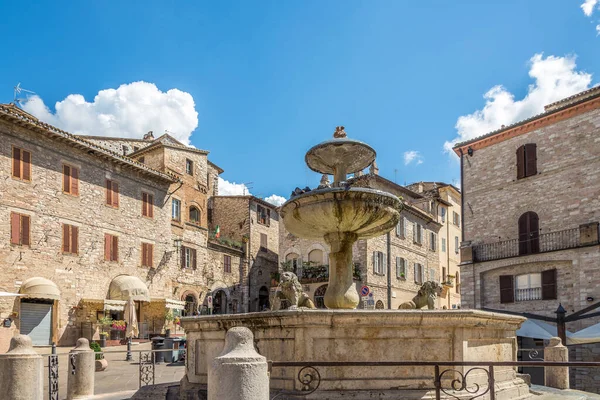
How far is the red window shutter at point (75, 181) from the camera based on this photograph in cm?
2531

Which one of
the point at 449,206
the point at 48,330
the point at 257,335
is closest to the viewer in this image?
the point at 257,335

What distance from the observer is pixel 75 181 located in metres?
25.5

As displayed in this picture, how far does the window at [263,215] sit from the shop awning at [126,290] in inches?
547

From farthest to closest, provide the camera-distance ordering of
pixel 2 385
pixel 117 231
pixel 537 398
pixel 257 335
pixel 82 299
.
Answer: pixel 117 231 < pixel 82 299 < pixel 537 398 < pixel 257 335 < pixel 2 385

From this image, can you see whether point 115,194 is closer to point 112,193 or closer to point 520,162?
point 112,193

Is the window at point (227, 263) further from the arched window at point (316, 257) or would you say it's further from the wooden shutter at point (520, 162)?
the wooden shutter at point (520, 162)

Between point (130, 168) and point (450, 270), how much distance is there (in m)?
27.7

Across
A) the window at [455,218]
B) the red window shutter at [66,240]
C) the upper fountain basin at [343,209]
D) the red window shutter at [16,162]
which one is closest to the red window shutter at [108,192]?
the red window shutter at [66,240]

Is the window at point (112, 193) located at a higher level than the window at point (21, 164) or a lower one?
lower

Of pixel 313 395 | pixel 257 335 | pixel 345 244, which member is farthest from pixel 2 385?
pixel 345 244

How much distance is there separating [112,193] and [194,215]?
338 inches

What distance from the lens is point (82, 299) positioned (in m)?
24.9

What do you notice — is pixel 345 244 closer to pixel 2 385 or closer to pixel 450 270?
pixel 2 385

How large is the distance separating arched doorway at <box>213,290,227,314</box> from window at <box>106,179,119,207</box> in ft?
35.5
